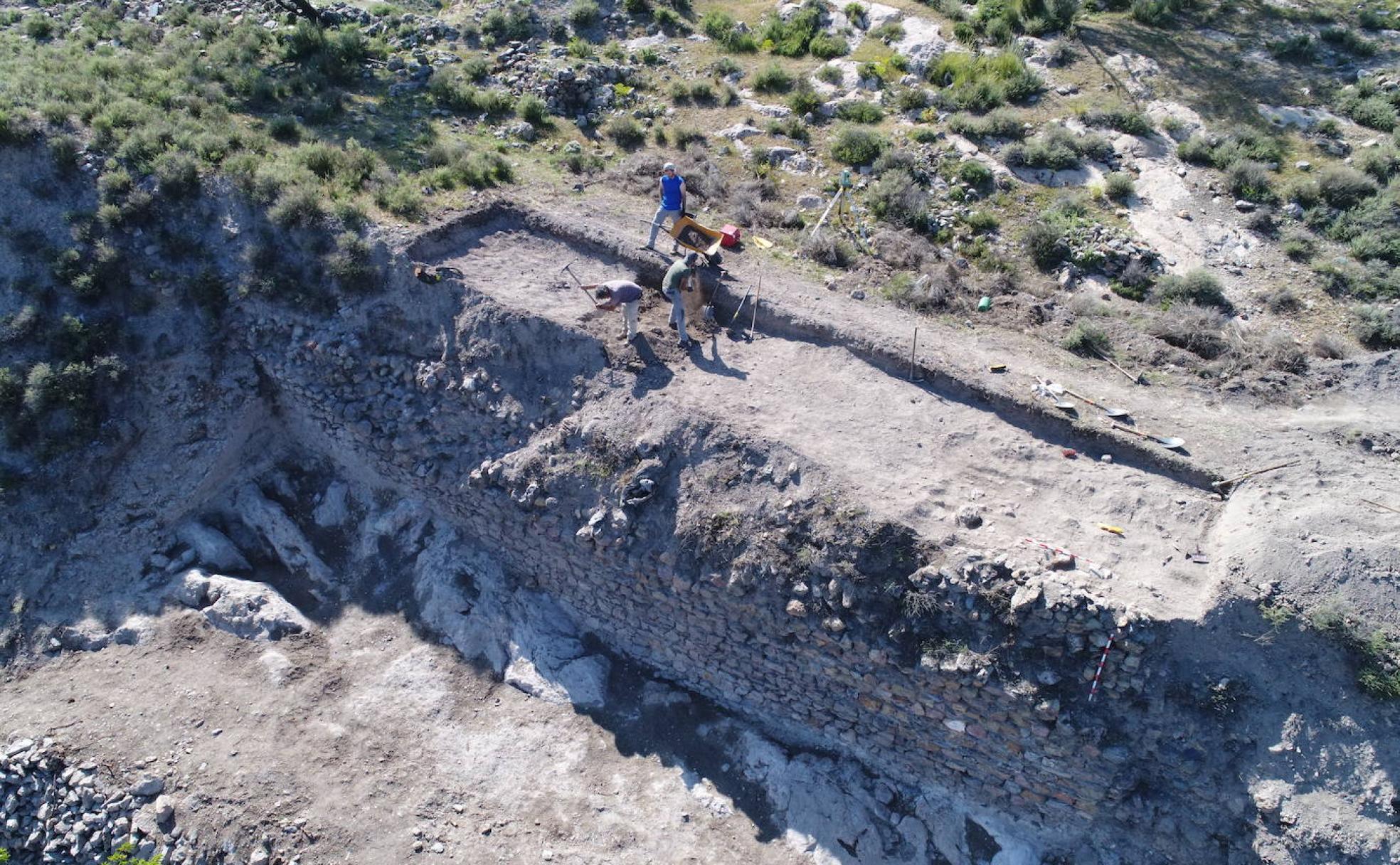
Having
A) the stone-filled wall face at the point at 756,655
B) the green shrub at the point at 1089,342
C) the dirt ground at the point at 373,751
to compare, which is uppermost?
the green shrub at the point at 1089,342

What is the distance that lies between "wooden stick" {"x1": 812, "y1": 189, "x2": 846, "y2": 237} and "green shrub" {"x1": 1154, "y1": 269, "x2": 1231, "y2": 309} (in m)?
6.95

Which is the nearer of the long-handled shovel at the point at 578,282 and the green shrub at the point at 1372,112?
the long-handled shovel at the point at 578,282

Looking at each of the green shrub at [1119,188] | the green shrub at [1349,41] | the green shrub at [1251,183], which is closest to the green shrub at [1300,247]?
the green shrub at [1251,183]

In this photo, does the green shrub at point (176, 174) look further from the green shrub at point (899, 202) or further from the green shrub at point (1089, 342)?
the green shrub at point (1089, 342)

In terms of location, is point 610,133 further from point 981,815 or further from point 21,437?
point 981,815

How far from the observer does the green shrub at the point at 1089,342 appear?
49.0 ft

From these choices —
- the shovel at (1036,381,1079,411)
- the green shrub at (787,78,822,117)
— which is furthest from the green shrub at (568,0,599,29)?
the shovel at (1036,381,1079,411)

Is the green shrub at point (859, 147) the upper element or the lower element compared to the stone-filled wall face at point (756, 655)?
upper

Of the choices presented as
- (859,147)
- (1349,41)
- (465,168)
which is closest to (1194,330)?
(859,147)

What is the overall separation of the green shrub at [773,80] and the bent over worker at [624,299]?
1081 centimetres

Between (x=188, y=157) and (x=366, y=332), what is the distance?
19.7ft

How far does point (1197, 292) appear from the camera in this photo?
1580 cm

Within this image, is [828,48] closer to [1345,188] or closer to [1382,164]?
[1345,188]

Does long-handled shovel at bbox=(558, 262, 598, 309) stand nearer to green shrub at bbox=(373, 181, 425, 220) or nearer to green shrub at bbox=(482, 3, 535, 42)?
green shrub at bbox=(373, 181, 425, 220)
